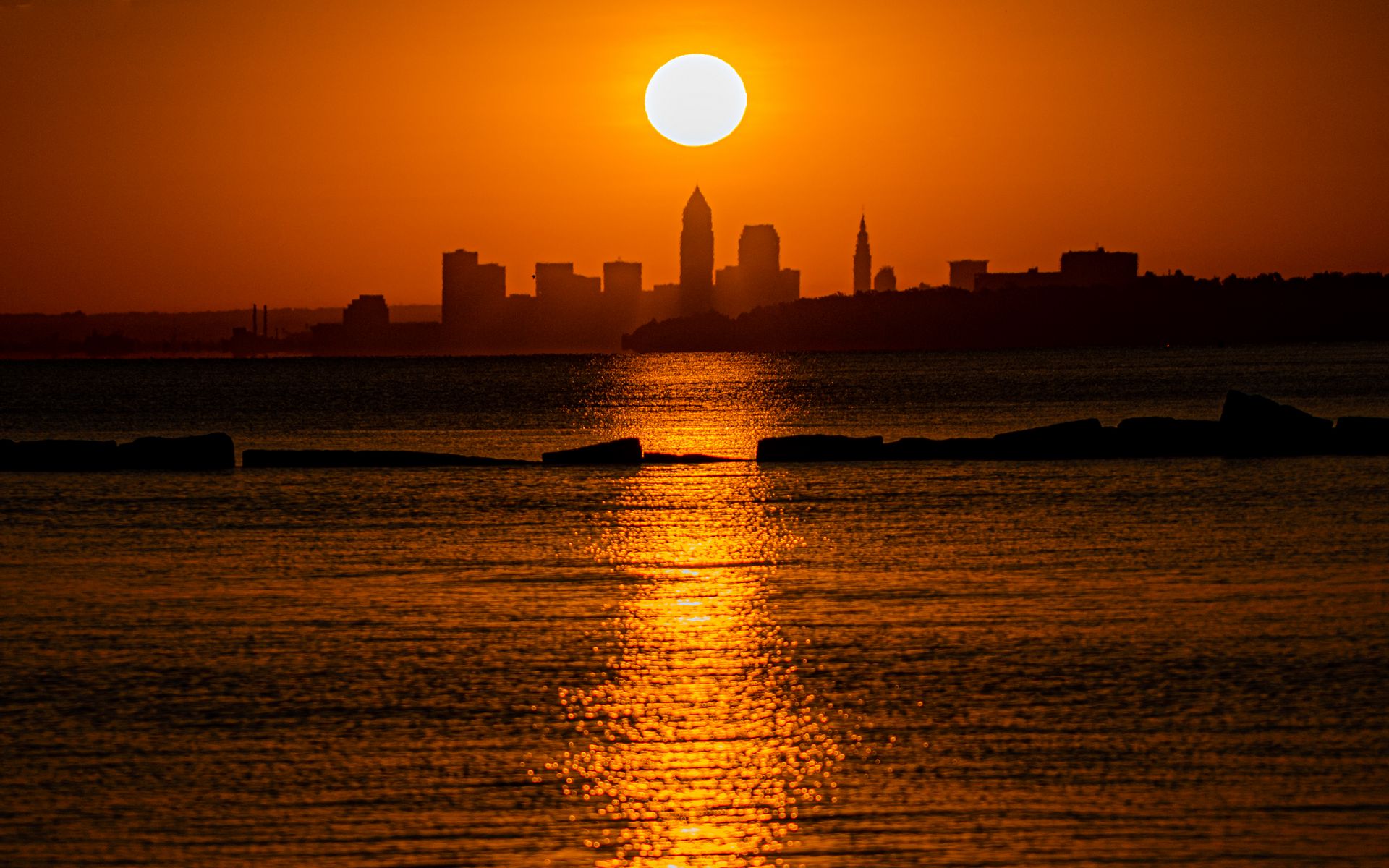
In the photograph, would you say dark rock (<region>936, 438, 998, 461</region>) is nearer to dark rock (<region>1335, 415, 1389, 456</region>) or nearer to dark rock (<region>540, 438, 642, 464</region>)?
dark rock (<region>540, 438, 642, 464</region>)

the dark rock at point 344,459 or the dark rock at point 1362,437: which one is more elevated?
the dark rock at point 1362,437

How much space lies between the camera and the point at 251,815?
1138 centimetres

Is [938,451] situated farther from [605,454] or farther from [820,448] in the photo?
[605,454]

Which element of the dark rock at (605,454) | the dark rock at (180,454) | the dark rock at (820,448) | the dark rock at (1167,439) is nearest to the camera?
the dark rock at (1167,439)

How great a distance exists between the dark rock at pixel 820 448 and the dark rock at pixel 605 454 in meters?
4.25

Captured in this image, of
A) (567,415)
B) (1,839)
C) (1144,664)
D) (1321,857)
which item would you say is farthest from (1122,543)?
(567,415)

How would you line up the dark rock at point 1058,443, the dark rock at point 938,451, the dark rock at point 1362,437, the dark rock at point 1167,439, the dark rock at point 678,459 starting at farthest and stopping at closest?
the dark rock at point 678,459 < the dark rock at point 938,451 < the dark rock at point 1058,443 < the dark rock at point 1167,439 < the dark rock at point 1362,437

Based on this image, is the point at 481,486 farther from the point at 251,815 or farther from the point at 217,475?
the point at 251,815

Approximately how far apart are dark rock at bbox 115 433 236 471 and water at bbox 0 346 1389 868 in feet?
44.7

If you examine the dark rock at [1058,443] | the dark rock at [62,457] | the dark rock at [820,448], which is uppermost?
the dark rock at [1058,443]

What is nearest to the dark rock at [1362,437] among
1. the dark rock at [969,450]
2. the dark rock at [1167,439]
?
the dark rock at [1167,439]

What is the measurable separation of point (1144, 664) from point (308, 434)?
66.8 metres

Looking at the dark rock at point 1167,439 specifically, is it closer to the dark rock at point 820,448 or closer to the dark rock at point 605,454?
the dark rock at point 820,448

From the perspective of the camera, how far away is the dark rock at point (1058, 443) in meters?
50.6
